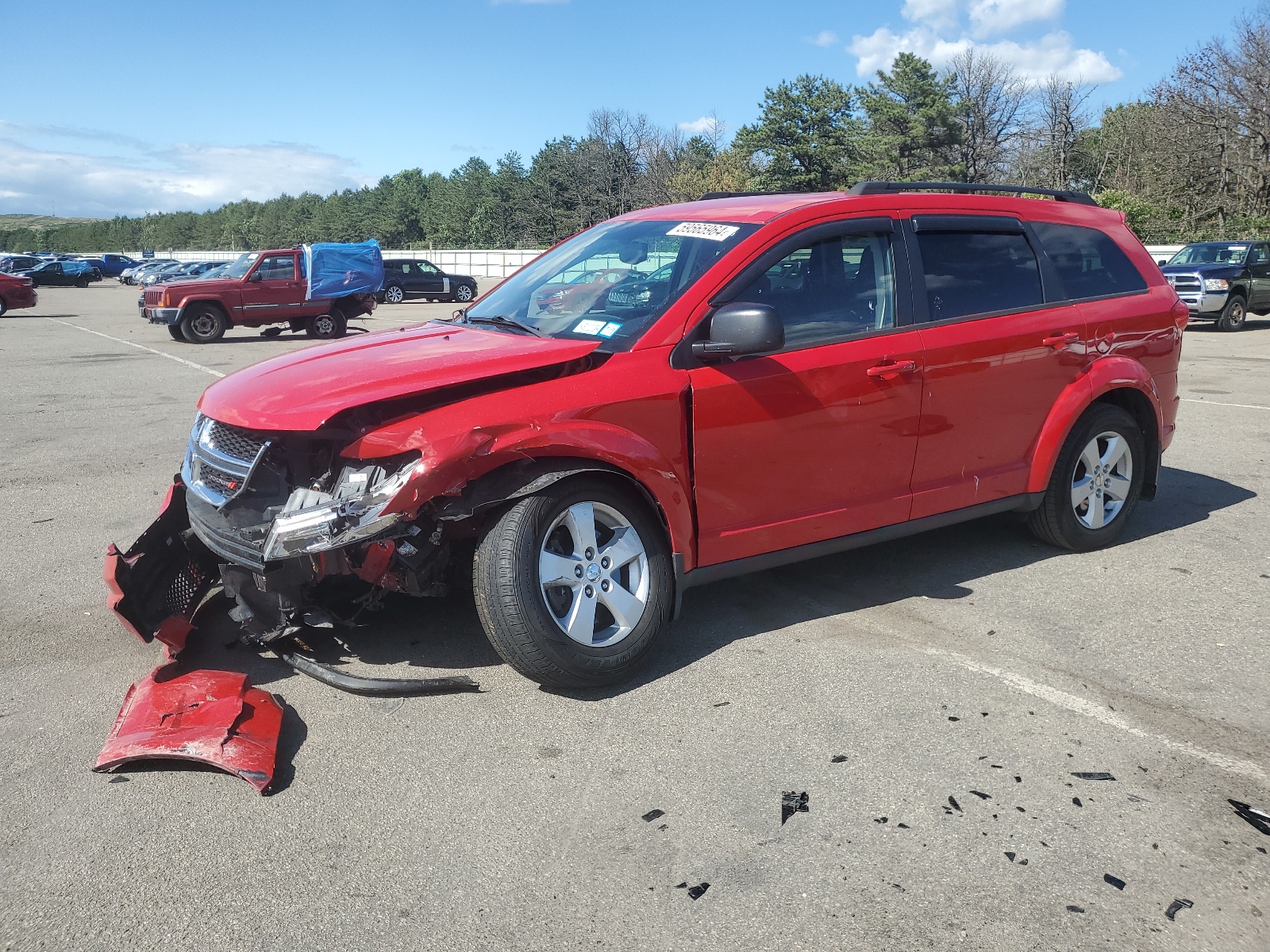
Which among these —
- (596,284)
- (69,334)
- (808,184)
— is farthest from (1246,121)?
(596,284)

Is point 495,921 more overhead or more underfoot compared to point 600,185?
more underfoot

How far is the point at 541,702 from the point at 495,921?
1.24 m

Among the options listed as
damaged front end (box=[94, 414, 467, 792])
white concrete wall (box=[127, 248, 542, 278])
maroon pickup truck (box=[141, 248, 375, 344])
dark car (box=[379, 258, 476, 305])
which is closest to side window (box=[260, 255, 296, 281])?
maroon pickup truck (box=[141, 248, 375, 344])

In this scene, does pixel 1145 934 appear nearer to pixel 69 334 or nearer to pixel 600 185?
pixel 69 334

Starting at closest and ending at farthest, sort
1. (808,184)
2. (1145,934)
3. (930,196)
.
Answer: (1145,934)
(930,196)
(808,184)

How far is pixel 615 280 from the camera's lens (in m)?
4.39

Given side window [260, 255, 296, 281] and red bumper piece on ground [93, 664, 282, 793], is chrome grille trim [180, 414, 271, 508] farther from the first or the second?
side window [260, 255, 296, 281]

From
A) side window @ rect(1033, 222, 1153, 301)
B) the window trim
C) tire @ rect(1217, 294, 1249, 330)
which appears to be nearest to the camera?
the window trim

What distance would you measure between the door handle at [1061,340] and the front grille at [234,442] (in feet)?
12.0

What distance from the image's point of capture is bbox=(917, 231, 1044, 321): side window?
467 centimetres

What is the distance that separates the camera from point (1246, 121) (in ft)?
131

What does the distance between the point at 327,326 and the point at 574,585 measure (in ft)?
67.5

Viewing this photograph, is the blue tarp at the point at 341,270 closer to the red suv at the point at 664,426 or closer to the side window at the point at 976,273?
the red suv at the point at 664,426

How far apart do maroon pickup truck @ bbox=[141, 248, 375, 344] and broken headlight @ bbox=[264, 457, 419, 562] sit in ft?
63.1
